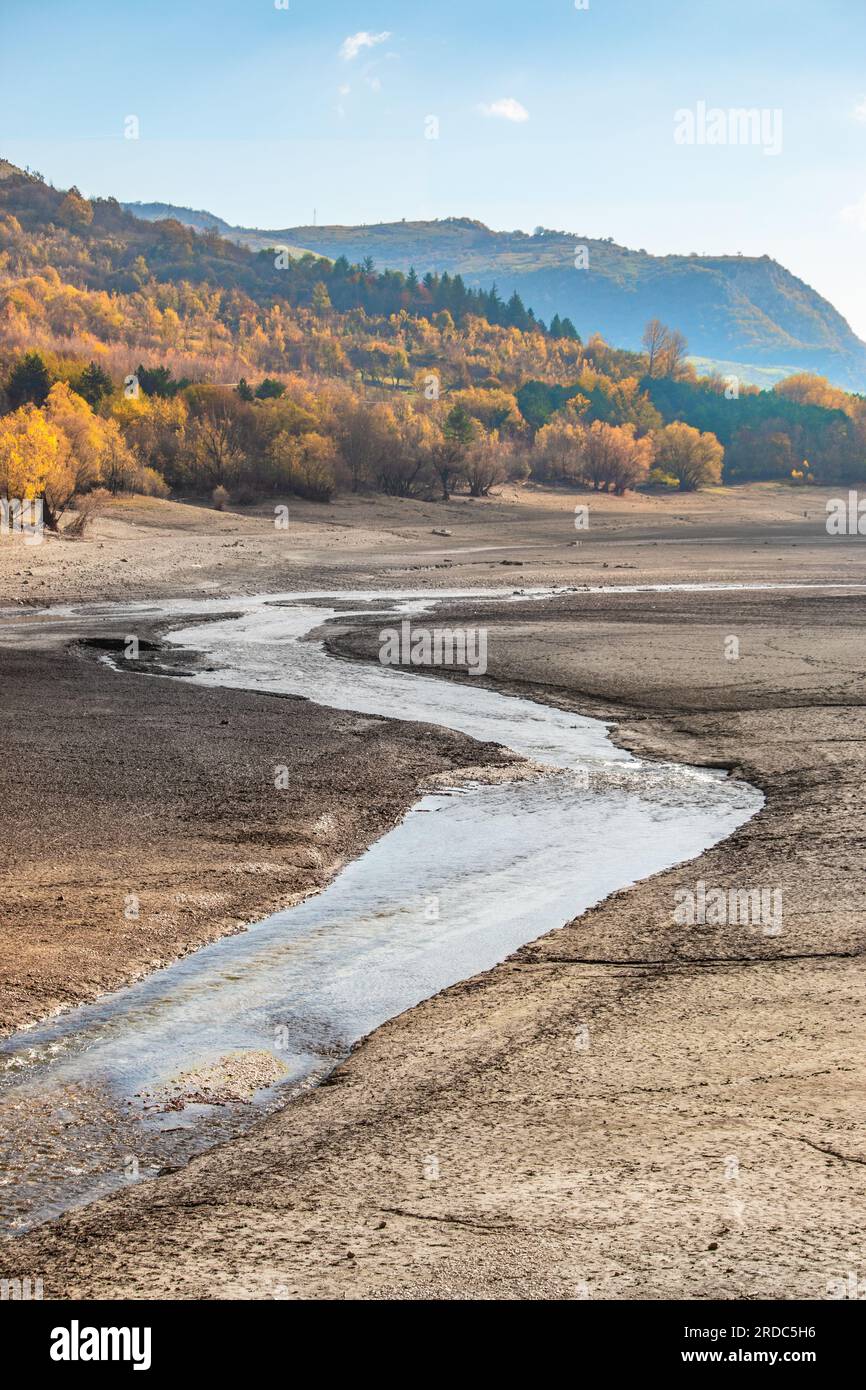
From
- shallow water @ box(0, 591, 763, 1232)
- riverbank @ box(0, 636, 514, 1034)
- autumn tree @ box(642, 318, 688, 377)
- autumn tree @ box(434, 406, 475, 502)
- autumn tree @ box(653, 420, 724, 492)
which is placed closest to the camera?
shallow water @ box(0, 591, 763, 1232)

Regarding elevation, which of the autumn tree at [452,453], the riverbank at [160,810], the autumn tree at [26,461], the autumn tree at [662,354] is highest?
the autumn tree at [662,354]

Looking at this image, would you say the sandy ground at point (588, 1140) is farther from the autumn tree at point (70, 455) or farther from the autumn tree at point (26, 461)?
the autumn tree at point (70, 455)

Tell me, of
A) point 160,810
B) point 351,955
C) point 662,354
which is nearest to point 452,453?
point 160,810

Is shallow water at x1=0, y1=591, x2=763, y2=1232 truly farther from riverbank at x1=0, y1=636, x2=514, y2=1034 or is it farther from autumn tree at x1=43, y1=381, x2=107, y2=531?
autumn tree at x1=43, y1=381, x2=107, y2=531

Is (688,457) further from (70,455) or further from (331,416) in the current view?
(70,455)

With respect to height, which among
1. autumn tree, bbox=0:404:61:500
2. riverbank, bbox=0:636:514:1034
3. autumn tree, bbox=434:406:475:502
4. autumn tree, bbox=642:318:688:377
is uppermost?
autumn tree, bbox=642:318:688:377

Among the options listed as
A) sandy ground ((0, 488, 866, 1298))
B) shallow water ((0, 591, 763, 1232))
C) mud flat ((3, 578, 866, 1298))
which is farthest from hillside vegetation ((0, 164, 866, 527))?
mud flat ((3, 578, 866, 1298))

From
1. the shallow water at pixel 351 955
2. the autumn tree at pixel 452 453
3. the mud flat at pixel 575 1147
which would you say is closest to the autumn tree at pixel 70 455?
the autumn tree at pixel 452 453
